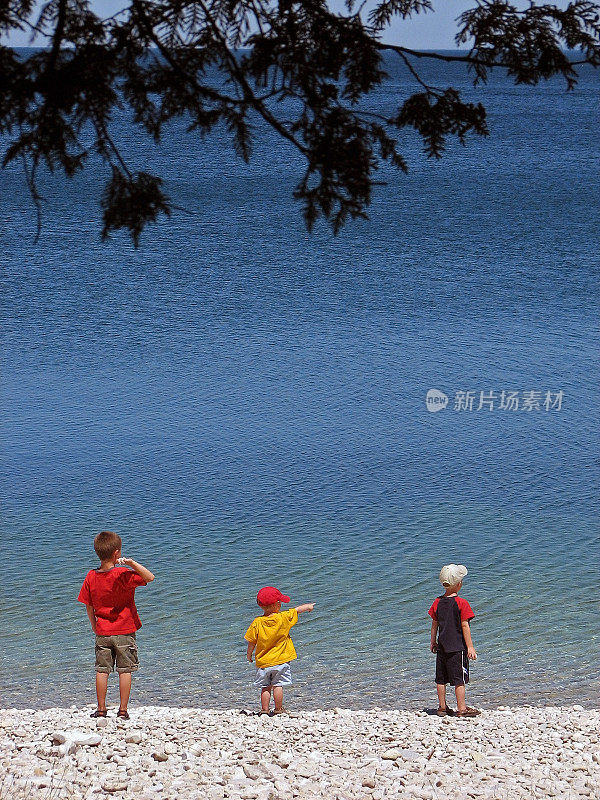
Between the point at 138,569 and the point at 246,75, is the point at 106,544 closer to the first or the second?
the point at 138,569

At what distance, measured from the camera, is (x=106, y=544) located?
654cm

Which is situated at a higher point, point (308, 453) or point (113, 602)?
point (113, 602)

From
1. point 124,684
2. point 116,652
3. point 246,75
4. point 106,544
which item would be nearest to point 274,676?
point 124,684

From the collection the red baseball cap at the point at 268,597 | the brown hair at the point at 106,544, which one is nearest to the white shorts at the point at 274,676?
the red baseball cap at the point at 268,597

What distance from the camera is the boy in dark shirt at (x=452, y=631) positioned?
7.28 meters

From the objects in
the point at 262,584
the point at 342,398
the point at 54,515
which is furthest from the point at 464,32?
the point at 342,398

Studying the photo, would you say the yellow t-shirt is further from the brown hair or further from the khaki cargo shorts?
the brown hair

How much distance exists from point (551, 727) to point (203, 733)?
239 cm

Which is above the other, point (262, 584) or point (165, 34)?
point (165, 34)

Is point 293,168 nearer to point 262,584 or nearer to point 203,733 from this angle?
point 262,584

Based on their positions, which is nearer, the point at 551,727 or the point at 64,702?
the point at 551,727

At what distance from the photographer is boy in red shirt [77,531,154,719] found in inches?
259

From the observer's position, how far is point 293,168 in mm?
60219

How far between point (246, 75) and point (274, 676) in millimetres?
3945
